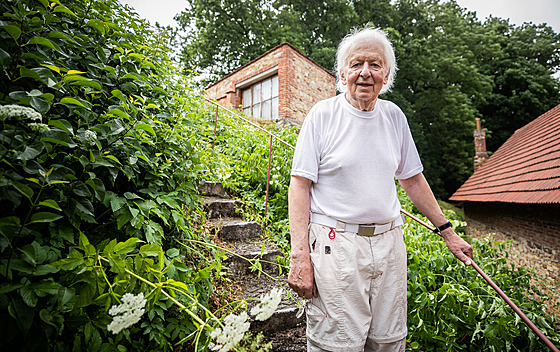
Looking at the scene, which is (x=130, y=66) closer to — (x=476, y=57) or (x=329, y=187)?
(x=329, y=187)

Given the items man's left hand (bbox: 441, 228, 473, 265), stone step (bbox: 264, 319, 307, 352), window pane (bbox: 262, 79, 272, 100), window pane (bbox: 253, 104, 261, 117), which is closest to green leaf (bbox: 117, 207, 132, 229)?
stone step (bbox: 264, 319, 307, 352)

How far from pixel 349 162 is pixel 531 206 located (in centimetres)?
645

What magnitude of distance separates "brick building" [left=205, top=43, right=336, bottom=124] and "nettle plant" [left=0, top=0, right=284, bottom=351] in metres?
8.21

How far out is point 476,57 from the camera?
19500mm

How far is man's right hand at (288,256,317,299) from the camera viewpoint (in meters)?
1.19

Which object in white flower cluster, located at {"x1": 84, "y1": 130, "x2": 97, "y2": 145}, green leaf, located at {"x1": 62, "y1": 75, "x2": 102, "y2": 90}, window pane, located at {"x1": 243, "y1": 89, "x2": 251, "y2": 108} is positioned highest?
window pane, located at {"x1": 243, "y1": 89, "x2": 251, "y2": 108}

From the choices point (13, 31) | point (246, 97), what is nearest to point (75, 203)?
point (13, 31)

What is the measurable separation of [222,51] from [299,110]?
10136 millimetres

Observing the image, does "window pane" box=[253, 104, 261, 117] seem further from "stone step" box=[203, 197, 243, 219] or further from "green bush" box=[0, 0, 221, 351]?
"green bush" box=[0, 0, 221, 351]

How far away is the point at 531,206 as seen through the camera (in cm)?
564

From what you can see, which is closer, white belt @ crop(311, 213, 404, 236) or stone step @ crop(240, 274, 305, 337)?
white belt @ crop(311, 213, 404, 236)

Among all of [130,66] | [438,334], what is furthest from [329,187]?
[438,334]

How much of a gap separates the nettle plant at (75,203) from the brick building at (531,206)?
5582mm

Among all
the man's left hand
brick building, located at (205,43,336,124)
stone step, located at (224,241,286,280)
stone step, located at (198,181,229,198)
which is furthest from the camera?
brick building, located at (205,43,336,124)
